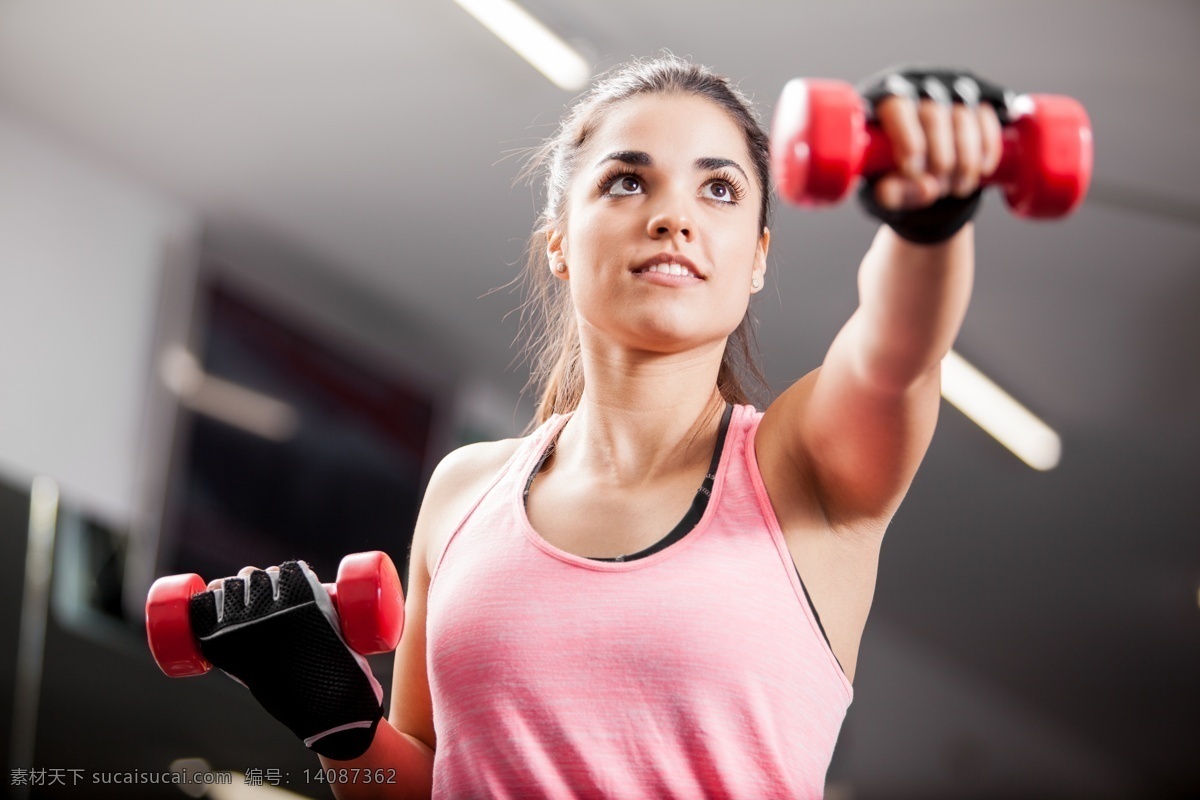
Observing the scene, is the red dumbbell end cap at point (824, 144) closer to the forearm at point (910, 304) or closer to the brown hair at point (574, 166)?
the forearm at point (910, 304)

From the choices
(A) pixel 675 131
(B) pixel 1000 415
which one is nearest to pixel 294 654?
(A) pixel 675 131

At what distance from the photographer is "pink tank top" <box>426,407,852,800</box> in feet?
2.91

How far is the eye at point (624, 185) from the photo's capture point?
1.11 m

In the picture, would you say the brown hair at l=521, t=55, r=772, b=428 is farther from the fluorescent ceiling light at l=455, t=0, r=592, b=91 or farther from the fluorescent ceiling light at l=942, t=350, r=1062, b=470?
the fluorescent ceiling light at l=942, t=350, r=1062, b=470

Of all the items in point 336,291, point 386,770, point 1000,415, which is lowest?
point 386,770

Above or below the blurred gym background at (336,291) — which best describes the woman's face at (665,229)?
below

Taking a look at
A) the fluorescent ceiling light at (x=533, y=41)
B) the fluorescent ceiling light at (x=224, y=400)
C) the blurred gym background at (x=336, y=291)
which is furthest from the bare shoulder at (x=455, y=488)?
the fluorescent ceiling light at (x=224, y=400)

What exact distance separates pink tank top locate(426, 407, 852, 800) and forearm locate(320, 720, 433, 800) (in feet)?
0.54

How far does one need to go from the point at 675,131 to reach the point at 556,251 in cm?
25

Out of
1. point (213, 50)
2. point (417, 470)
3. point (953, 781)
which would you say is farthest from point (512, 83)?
point (953, 781)

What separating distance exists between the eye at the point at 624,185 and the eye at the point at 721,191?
0.07m

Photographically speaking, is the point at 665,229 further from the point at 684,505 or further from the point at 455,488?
the point at 455,488

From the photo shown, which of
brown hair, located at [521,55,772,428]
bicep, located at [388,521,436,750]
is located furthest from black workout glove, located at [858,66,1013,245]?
bicep, located at [388,521,436,750]

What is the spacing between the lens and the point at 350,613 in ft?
3.60
